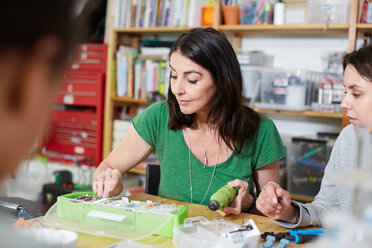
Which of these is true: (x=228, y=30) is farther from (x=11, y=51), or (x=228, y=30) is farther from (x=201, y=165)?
(x=11, y=51)

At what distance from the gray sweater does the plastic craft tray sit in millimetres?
339

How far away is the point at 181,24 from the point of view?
267 centimetres

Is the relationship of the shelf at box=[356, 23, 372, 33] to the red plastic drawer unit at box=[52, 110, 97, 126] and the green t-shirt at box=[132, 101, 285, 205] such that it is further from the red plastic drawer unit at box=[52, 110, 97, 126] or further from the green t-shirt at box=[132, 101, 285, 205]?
the red plastic drawer unit at box=[52, 110, 97, 126]

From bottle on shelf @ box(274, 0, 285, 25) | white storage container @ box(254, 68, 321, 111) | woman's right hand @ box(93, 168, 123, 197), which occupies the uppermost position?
bottle on shelf @ box(274, 0, 285, 25)

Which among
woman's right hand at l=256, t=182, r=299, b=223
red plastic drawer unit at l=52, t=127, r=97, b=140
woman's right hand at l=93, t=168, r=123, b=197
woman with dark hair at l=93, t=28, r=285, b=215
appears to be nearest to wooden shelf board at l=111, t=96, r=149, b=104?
red plastic drawer unit at l=52, t=127, r=97, b=140

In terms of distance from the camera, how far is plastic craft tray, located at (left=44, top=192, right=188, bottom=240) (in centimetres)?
106

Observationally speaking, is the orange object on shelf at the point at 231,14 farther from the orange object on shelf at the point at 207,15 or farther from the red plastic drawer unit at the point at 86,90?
the red plastic drawer unit at the point at 86,90

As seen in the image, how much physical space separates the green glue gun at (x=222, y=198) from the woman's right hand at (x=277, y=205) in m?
0.08

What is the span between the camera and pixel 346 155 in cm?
145

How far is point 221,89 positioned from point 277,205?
55 centimetres

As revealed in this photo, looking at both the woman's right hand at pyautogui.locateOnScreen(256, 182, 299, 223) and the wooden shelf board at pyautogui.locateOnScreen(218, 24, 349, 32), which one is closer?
the woman's right hand at pyautogui.locateOnScreen(256, 182, 299, 223)

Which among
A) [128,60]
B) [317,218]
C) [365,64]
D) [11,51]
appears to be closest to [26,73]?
[11,51]

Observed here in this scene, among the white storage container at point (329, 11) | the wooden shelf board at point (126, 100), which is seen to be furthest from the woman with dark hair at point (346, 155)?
the wooden shelf board at point (126, 100)

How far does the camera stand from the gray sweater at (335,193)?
124cm
